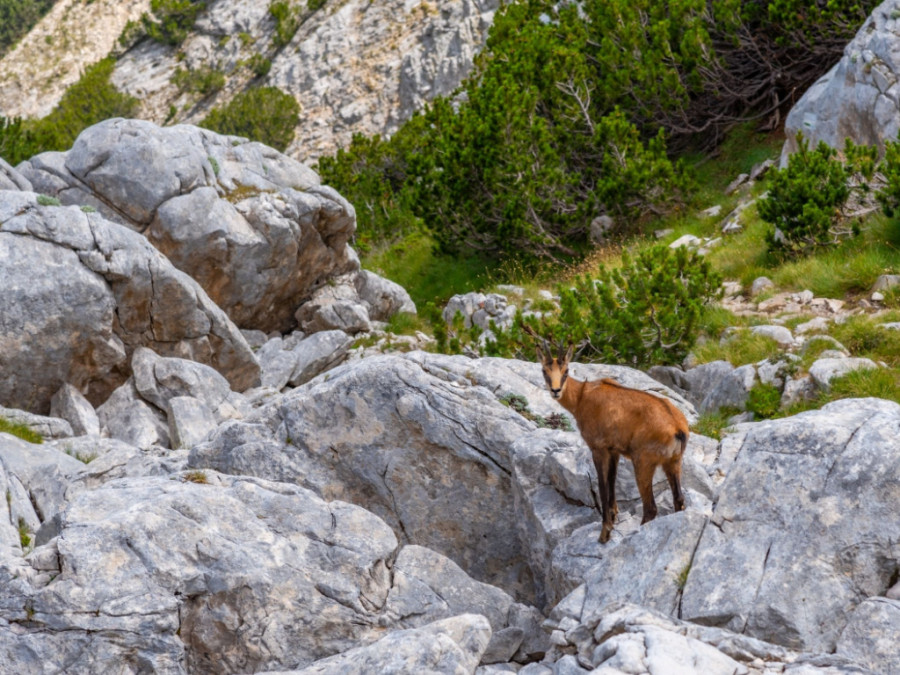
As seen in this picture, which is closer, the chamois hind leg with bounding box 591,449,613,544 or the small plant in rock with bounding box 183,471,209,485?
the chamois hind leg with bounding box 591,449,613,544

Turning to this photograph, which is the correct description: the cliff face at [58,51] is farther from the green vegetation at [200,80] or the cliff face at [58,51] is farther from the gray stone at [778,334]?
the gray stone at [778,334]

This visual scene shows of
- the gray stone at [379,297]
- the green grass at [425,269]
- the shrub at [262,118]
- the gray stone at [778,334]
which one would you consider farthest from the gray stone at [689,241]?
the shrub at [262,118]

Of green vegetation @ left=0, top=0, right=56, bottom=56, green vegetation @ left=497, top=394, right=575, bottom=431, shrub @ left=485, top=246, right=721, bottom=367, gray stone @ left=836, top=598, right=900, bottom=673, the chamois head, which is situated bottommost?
shrub @ left=485, top=246, right=721, bottom=367

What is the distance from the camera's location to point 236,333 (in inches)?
735

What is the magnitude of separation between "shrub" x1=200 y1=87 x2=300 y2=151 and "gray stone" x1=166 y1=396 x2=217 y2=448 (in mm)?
34251

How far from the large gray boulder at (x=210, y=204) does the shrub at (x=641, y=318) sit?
24.4 feet

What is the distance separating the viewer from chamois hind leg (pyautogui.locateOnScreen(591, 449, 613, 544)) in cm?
827

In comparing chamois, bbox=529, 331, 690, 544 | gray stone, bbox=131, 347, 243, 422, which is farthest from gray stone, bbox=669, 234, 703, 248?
chamois, bbox=529, 331, 690, 544

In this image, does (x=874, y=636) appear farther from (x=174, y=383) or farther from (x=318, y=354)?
(x=318, y=354)

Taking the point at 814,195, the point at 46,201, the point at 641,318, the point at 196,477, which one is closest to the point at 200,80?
the point at 46,201

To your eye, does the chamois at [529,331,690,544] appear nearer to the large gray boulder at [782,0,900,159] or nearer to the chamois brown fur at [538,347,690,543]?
the chamois brown fur at [538,347,690,543]

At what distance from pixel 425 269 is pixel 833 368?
1602cm

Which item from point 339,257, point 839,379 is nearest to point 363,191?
point 339,257

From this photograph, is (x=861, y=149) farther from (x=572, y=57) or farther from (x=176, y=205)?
(x=176, y=205)
